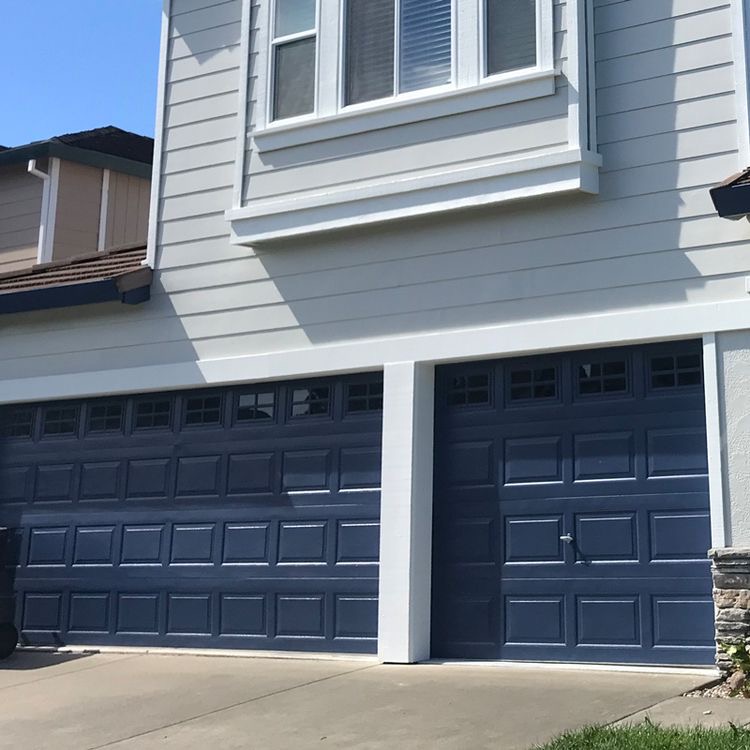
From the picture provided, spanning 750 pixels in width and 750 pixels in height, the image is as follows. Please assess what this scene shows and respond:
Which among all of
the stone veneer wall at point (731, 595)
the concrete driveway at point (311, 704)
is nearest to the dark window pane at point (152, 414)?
the concrete driveway at point (311, 704)

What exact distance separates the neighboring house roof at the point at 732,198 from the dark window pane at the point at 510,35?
2.20 m

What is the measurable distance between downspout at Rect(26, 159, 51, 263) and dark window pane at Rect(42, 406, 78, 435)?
13.4 feet

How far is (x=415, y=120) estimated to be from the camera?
10.2 meters

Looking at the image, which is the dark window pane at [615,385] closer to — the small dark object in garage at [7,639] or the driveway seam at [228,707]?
the driveway seam at [228,707]

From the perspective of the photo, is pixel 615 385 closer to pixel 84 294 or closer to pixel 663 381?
pixel 663 381

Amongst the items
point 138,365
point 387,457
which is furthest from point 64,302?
point 387,457

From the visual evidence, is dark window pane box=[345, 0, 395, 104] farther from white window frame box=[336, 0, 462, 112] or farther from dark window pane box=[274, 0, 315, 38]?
dark window pane box=[274, 0, 315, 38]

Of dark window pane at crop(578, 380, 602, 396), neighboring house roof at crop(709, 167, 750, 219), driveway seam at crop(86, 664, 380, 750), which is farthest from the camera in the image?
dark window pane at crop(578, 380, 602, 396)

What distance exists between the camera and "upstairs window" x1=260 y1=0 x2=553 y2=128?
32.7 feet

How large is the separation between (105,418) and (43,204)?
16.9 feet

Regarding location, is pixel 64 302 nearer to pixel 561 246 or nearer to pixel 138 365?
pixel 138 365

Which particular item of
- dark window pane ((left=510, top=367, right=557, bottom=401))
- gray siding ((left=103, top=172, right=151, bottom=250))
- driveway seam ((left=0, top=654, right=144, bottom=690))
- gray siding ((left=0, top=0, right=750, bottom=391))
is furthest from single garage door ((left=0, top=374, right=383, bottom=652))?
gray siding ((left=103, top=172, right=151, bottom=250))

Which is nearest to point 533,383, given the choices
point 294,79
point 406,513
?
point 406,513

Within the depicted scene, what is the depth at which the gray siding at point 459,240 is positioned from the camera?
9.15m
